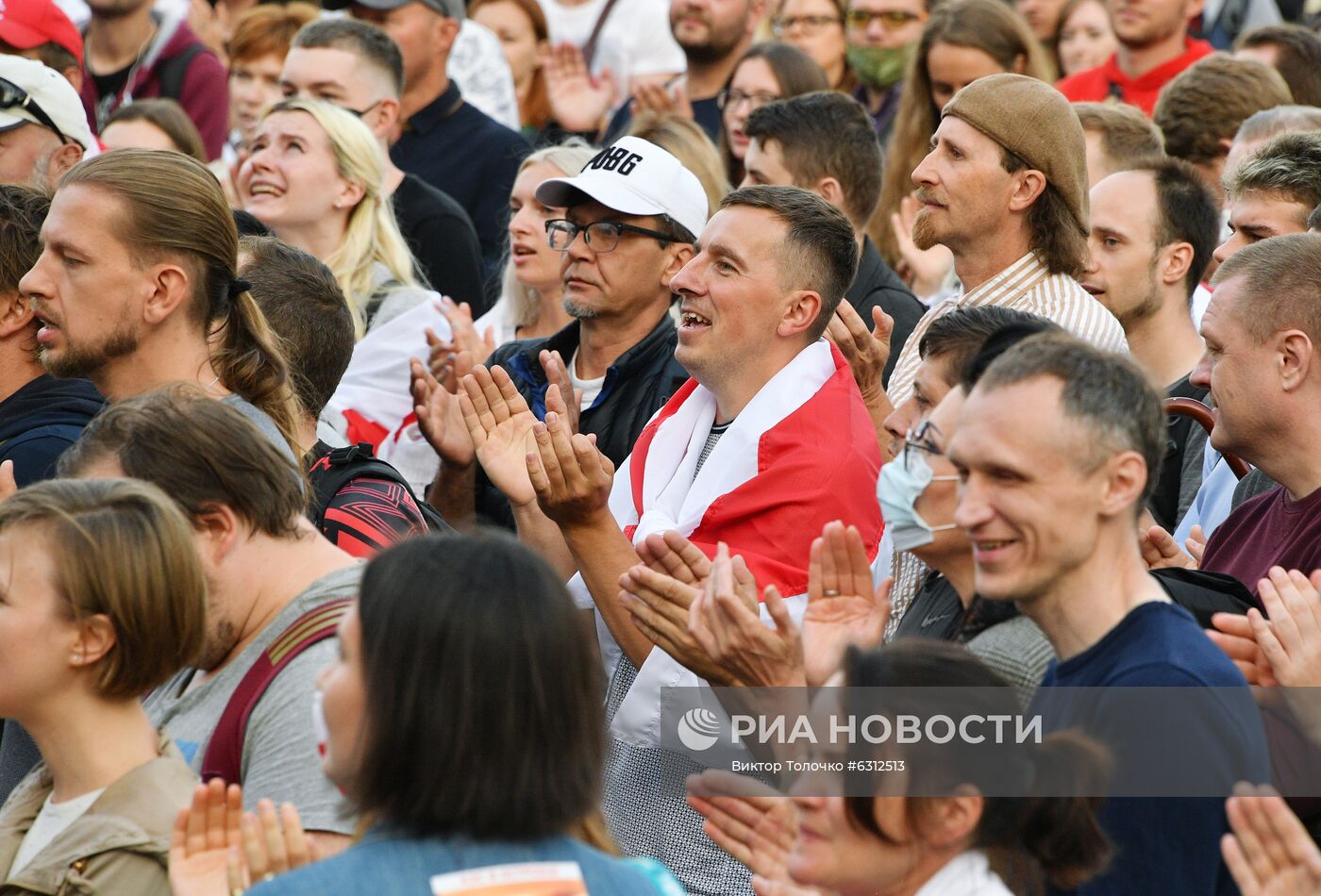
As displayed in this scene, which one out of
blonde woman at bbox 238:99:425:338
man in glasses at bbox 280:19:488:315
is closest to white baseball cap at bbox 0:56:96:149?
blonde woman at bbox 238:99:425:338

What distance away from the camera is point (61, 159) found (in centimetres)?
639

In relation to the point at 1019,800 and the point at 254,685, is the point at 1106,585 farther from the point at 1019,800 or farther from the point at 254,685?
the point at 254,685

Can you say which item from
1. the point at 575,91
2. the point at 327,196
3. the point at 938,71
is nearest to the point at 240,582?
the point at 327,196

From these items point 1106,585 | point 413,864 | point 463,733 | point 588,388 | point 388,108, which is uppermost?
point 463,733

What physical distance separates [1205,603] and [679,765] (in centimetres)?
132

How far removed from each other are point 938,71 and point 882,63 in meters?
1.25

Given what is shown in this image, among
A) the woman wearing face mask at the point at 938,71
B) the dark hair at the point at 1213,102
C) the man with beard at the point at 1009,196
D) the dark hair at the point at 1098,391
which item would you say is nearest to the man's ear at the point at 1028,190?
the man with beard at the point at 1009,196

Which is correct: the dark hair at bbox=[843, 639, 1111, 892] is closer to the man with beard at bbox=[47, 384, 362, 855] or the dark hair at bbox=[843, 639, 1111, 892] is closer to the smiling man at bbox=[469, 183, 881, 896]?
the man with beard at bbox=[47, 384, 362, 855]

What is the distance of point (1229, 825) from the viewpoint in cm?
277

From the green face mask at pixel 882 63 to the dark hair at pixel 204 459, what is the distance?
5.90 meters

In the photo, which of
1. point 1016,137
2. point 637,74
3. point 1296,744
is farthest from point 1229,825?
point 637,74

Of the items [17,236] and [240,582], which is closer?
[240,582]

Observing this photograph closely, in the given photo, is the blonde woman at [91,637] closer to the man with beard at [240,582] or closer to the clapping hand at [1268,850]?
the man with beard at [240,582]

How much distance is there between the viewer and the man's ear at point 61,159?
632cm
